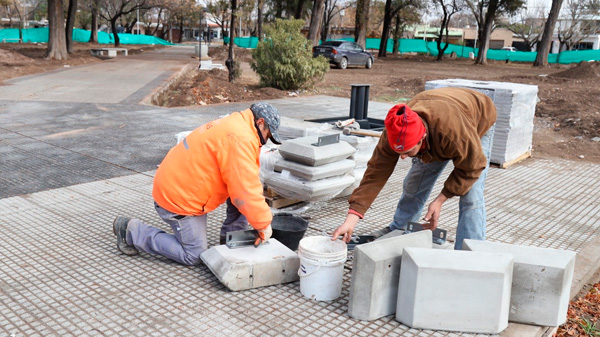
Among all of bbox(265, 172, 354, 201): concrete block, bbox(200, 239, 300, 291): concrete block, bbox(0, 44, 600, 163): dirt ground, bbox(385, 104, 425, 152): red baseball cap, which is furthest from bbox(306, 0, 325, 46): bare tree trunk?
bbox(385, 104, 425, 152): red baseball cap

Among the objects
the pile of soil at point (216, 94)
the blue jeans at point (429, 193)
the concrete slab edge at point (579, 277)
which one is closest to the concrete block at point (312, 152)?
the blue jeans at point (429, 193)

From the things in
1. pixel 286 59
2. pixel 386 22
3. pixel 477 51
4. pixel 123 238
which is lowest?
pixel 123 238

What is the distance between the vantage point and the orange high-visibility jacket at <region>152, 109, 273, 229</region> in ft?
10.9

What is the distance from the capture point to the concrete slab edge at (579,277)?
9.98 feet

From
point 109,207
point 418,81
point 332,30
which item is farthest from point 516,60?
point 109,207

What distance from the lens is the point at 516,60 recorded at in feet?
143

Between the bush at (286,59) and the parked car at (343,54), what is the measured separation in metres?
10.9

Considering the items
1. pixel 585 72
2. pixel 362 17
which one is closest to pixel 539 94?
pixel 585 72

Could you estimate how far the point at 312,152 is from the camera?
4.43 m

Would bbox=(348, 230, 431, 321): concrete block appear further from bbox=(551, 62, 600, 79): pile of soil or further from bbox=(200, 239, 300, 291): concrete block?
bbox=(551, 62, 600, 79): pile of soil

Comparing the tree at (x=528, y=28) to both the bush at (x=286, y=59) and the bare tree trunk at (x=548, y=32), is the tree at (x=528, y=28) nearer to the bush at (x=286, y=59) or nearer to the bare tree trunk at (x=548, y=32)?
the bare tree trunk at (x=548, y=32)

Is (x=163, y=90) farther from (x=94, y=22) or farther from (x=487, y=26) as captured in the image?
(x=94, y=22)

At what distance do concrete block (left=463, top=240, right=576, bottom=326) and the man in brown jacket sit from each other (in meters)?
0.58

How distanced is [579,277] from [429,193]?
122cm
